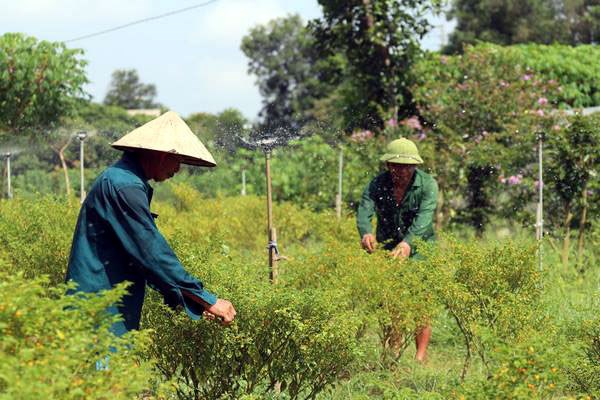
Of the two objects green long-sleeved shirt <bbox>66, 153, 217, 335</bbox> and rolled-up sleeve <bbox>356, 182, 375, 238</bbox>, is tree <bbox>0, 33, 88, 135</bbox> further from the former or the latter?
green long-sleeved shirt <bbox>66, 153, 217, 335</bbox>

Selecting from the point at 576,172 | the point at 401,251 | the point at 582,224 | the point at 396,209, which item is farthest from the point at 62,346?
the point at 576,172

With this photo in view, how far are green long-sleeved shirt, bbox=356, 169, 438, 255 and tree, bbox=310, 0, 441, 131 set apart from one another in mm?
8191

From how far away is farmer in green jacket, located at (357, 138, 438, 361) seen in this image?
7.37 m

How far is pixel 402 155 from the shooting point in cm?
739

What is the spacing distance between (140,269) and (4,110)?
13.8m

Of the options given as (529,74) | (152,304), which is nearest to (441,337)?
(152,304)

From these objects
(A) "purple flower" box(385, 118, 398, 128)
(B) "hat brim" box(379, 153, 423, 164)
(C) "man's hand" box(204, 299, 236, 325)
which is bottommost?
(C) "man's hand" box(204, 299, 236, 325)

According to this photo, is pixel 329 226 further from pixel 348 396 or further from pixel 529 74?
pixel 529 74

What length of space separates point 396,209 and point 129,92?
84.9 meters

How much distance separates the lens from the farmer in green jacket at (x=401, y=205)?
7.37m

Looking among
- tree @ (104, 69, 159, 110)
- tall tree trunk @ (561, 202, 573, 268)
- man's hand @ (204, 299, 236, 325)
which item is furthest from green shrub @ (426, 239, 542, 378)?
tree @ (104, 69, 159, 110)

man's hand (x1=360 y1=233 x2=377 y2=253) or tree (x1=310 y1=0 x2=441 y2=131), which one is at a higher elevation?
tree (x1=310 y1=0 x2=441 y2=131)

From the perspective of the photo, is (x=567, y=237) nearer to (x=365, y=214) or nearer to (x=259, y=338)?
(x=365, y=214)

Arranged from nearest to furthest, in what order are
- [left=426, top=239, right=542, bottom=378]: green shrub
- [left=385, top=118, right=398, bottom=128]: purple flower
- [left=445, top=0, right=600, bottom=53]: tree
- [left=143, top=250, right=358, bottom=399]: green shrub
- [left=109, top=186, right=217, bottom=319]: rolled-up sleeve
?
[left=109, top=186, right=217, bottom=319]: rolled-up sleeve → [left=143, top=250, right=358, bottom=399]: green shrub → [left=426, top=239, right=542, bottom=378]: green shrub → [left=385, top=118, right=398, bottom=128]: purple flower → [left=445, top=0, right=600, bottom=53]: tree
